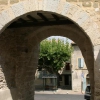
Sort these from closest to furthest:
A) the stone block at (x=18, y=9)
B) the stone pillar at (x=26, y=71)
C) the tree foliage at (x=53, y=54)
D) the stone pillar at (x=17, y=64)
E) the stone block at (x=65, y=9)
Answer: the stone block at (x=65, y=9)
the stone block at (x=18, y=9)
the stone pillar at (x=17, y=64)
the stone pillar at (x=26, y=71)
the tree foliage at (x=53, y=54)

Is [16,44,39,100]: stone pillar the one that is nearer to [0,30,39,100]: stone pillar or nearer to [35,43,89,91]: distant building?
[0,30,39,100]: stone pillar

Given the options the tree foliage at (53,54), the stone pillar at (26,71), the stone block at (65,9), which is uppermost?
the tree foliage at (53,54)

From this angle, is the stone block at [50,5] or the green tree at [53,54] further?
the green tree at [53,54]

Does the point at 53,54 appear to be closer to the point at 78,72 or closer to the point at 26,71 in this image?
the point at 78,72

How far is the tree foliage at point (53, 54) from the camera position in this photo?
83.1 ft

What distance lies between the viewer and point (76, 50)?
2605cm

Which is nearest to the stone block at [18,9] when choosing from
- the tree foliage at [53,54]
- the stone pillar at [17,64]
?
the stone pillar at [17,64]

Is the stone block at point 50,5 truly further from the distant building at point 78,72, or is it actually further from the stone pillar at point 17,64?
the distant building at point 78,72

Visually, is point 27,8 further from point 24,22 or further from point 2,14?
point 24,22

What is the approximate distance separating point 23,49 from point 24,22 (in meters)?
1.25

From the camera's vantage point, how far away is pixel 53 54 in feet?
83.2

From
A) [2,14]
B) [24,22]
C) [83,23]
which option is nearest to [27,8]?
[2,14]

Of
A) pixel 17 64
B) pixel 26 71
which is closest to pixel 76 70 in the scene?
pixel 26 71

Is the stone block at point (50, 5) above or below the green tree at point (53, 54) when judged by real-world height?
below
